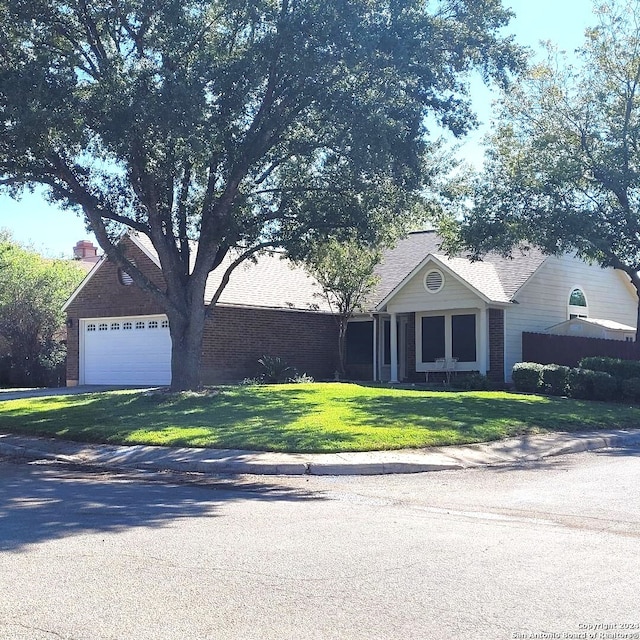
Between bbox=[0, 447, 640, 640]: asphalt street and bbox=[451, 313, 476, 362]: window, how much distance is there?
52.3ft

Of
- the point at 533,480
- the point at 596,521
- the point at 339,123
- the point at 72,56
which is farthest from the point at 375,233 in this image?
the point at 596,521

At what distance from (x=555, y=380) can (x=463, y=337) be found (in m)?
6.21

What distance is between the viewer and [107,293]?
97.1 ft

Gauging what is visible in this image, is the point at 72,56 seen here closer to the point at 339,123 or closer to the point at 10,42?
the point at 10,42

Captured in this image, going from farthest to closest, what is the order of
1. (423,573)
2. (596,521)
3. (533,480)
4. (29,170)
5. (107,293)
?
(107,293), (29,170), (533,480), (596,521), (423,573)

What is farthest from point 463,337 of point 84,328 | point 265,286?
point 84,328

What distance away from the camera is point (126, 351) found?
95.5ft

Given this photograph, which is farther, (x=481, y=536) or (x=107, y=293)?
(x=107, y=293)

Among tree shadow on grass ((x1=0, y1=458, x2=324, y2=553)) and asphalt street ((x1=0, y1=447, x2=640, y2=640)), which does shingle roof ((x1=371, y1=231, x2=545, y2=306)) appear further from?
asphalt street ((x1=0, y1=447, x2=640, y2=640))

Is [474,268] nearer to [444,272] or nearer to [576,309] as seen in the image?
[444,272]

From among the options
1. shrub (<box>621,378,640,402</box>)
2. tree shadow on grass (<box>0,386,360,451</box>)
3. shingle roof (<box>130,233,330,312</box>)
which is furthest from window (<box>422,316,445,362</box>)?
tree shadow on grass (<box>0,386,360,451</box>)

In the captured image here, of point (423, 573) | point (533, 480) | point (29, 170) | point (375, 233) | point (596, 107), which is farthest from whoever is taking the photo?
point (596, 107)

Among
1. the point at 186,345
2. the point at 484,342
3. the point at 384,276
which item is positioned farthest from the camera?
the point at 384,276

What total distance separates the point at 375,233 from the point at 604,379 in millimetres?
6609
